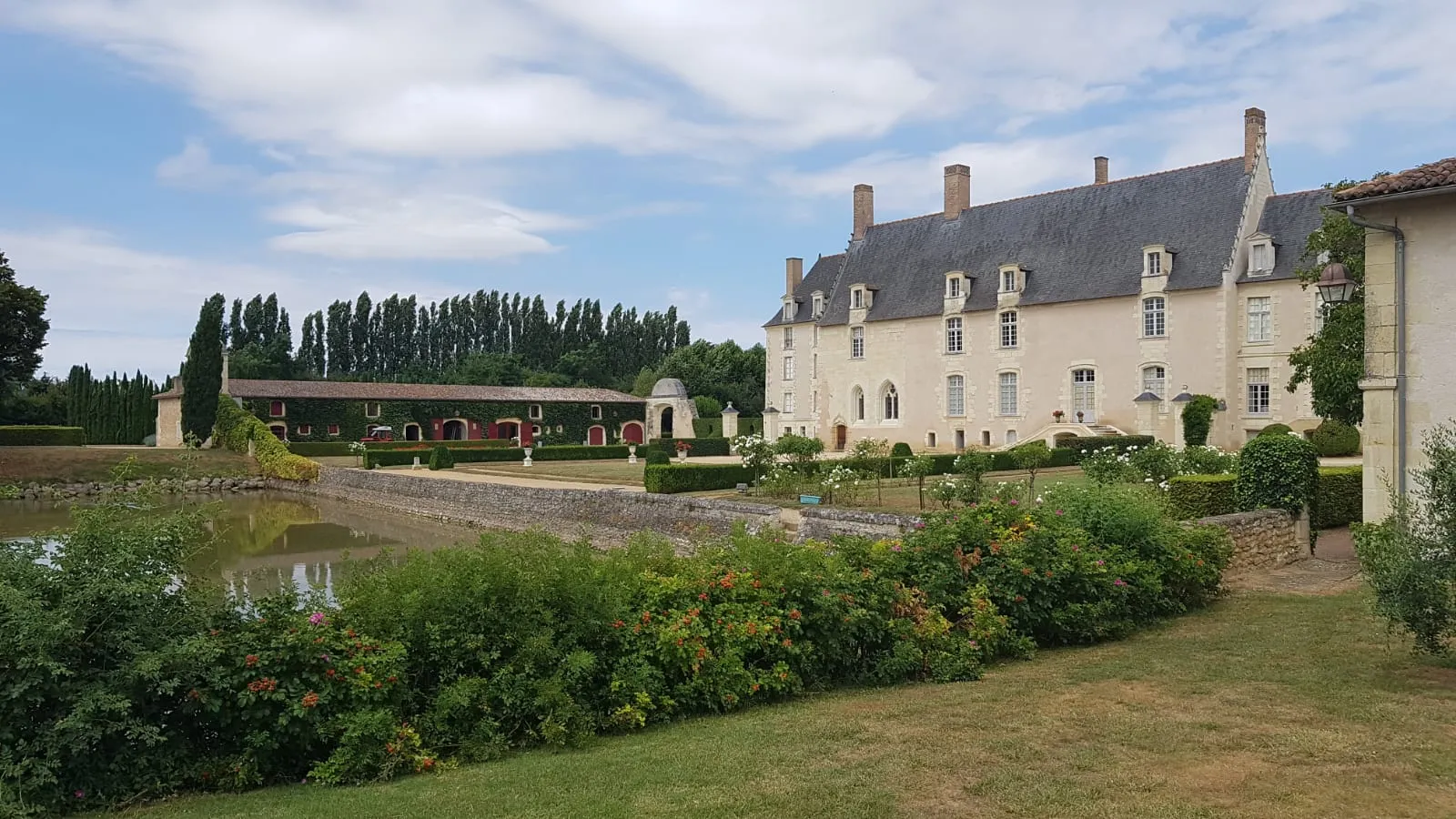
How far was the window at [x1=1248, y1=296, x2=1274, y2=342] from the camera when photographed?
28.4m

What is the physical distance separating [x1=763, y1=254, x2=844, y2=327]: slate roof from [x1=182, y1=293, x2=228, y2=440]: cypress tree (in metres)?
23.1

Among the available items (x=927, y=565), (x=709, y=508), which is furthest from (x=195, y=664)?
(x=709, y=508)

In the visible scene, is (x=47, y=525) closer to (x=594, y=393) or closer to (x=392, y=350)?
(x=594, y=393)

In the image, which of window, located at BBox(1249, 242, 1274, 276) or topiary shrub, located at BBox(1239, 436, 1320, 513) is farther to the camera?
window, located at BBox(1249, 242, 1274, 276)

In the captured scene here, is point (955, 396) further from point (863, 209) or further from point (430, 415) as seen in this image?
point (430, 415)

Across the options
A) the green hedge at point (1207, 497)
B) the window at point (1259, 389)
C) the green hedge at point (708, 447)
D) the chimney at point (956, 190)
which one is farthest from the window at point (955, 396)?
the green hedge at point (1207, 497)

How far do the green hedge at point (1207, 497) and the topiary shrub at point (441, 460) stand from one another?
24957 mm

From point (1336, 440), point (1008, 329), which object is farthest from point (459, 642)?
point (1008, 329)

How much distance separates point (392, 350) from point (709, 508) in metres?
63.2

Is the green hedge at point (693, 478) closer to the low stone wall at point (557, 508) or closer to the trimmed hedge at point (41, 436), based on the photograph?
the low stone wall at point (557, 508)

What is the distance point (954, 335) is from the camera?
35750mm

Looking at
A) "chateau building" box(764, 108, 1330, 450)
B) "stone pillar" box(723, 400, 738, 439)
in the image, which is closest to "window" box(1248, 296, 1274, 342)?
"chateau building" box(764, 108, 1330, 450)

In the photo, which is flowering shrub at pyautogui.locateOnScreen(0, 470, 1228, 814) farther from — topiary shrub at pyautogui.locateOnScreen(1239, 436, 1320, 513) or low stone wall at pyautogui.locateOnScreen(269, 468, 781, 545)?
low stone wall at pyautogui.locateOnScreen(269, 468, 781, 545)

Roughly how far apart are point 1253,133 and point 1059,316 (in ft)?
25.7
